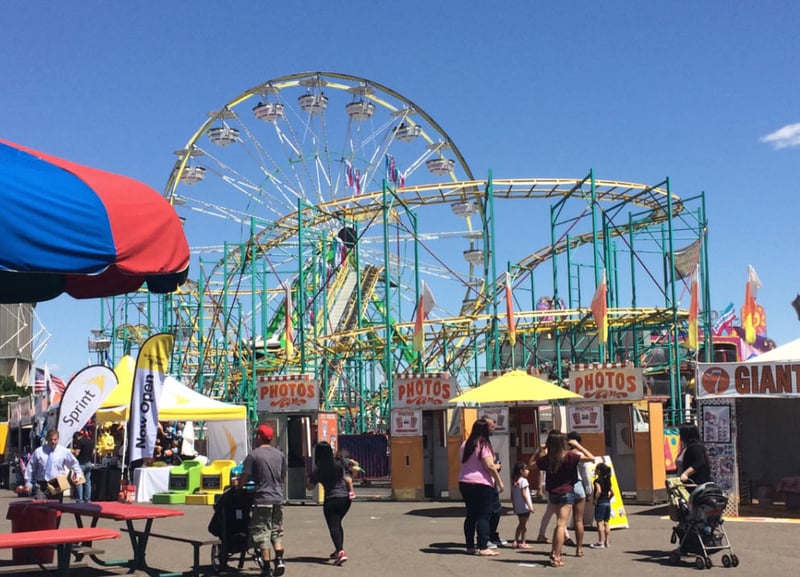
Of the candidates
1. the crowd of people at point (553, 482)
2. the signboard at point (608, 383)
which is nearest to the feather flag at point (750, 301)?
the signboard at point (608, 383)

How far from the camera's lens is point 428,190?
108ft

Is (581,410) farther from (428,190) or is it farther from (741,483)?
(428,190)

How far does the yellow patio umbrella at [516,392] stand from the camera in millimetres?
15164

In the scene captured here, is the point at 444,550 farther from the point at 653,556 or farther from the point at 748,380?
the point at 748,380

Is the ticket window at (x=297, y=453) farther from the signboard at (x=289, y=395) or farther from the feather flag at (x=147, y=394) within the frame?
the feather flag at (x=147, y=394)

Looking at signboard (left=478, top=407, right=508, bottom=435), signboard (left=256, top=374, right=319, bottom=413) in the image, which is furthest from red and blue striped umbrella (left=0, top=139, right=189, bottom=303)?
signboard (left=256, top=374, right=319, bottom=413)

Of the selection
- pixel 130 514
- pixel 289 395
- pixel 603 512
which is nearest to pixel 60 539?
pixel 130 514

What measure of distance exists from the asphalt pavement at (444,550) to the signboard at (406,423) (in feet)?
10.9

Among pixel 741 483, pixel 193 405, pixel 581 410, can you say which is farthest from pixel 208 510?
pixel 741 483

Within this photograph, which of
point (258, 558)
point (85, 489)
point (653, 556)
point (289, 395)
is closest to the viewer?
point (258, 558)

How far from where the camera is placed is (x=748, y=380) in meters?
13.4

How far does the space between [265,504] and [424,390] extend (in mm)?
10030

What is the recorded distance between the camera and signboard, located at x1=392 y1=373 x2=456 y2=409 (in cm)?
1858

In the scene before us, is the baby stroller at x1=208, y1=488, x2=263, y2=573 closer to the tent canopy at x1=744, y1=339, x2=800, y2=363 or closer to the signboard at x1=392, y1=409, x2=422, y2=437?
the tent canopy at x1=744, y1=339, x2=800, y2=363
